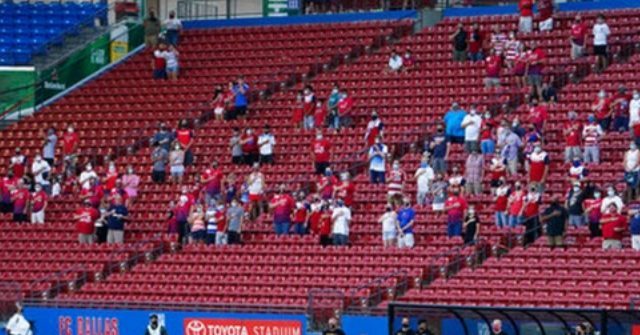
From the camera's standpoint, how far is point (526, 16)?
51344 mm

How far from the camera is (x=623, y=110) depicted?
1773 inches


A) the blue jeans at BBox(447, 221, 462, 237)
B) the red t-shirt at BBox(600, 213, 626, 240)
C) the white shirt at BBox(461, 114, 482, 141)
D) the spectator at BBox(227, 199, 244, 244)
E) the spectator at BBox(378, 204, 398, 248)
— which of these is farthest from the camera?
the spectator at BBox(227, 199, 244, 244)

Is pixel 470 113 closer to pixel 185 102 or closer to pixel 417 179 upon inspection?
pixel 417 179

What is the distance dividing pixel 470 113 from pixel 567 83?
3876 mm

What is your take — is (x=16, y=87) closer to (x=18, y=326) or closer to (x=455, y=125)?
(x=455, y=125)

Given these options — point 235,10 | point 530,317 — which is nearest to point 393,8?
point 235,10

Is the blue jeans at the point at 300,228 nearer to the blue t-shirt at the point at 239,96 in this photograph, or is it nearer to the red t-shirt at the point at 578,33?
the blue t-shirt at the point at 239,96

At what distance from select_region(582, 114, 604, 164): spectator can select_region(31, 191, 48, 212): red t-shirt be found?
14.5 m

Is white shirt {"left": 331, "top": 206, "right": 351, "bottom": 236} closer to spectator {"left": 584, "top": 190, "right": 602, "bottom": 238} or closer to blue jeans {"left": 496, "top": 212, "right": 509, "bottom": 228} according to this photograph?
blue jeans {"left": 496, "top": 212, "right": 509, "bottom": 228}

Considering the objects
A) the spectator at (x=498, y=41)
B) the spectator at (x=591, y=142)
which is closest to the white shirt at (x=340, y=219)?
the spectator at (x=591, y=142)

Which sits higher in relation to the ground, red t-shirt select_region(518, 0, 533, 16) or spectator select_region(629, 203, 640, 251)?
red t-shirt select_region(518, 0, 533, 16)

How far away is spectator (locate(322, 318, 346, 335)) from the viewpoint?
36.6 m

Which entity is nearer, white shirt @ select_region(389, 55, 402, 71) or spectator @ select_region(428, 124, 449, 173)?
spectator @ select_region(428, 124, 449, 173)

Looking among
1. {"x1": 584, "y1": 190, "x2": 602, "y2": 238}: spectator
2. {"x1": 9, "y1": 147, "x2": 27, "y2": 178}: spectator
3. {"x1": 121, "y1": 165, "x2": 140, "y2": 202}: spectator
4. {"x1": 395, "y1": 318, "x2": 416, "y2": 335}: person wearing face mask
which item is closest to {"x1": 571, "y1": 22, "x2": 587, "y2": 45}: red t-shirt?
{"x1": 584, "y1": 190, "x2": 602, "y2": 238}: spectator
